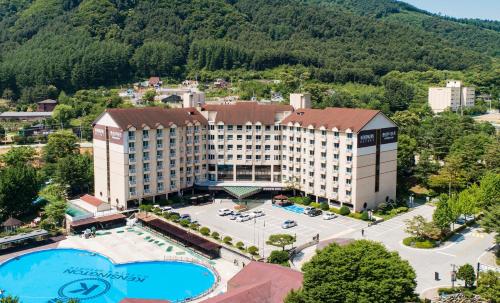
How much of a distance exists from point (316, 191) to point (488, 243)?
20.8 meters

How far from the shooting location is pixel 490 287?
35.3 meters

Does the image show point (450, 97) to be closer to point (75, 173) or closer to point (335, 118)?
point (335, 118)

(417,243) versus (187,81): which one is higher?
(187,81)

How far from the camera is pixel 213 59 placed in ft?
496

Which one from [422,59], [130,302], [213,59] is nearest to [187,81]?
[213,59]

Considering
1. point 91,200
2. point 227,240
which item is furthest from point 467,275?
point 91,200

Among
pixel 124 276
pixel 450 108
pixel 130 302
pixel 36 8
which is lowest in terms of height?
pixel 124 276

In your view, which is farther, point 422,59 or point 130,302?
point 422,59

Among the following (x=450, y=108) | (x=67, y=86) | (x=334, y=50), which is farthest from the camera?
(x=334, y=50)

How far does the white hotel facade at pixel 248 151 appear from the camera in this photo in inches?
2416

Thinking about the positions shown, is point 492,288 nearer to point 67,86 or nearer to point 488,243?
point 488,243

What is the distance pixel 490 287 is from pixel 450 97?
3961 inches

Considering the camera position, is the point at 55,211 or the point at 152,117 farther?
the point at 152,117

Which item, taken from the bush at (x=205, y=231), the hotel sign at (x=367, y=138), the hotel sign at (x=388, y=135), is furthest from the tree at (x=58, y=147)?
the hotel sign at (x=388, y=135)
